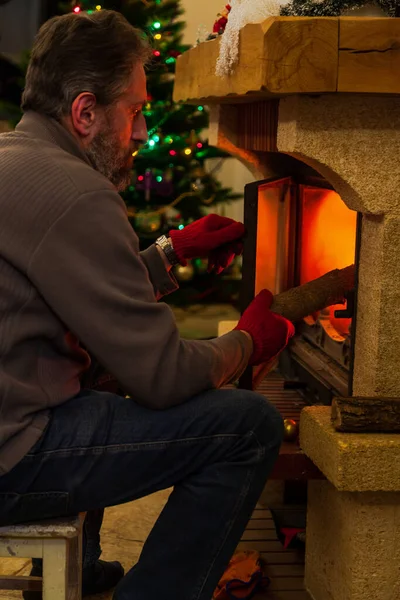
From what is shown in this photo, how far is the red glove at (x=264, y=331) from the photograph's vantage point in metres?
1.88

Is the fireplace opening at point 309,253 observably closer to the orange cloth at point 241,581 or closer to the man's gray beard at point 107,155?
the orange cloth at point 241,581

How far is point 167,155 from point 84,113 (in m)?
3.14

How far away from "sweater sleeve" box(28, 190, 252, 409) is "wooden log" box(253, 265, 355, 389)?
79 centimetres

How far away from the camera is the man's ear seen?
1.65 meters

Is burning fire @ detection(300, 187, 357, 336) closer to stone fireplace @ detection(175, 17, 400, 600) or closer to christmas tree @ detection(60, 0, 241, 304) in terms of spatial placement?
stone fireplace @ detection(175, 17, 400, 600)

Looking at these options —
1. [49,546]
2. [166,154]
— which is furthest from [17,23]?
[49,546]

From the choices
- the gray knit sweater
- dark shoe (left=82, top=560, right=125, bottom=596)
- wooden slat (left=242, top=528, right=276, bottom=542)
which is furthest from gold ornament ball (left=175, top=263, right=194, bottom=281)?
the gray knit sweater

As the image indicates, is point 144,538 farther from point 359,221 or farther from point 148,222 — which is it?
point 148,222

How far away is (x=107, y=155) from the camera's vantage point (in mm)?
1709

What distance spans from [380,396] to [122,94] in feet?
2.71

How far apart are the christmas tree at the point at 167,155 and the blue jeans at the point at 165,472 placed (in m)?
3.11

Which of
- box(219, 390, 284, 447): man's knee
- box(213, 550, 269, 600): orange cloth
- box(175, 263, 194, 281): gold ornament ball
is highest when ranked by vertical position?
box(219, 390, 284, 447): man's knee

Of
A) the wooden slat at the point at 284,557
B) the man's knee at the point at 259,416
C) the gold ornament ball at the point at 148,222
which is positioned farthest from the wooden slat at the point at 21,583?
the gold ornament ball at the point at 148,222

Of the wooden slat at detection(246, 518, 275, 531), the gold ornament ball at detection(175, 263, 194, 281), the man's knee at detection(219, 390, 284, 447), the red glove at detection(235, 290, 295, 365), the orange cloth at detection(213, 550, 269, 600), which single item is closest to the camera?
the man's knee at detection(219, 390, 284, 447)
